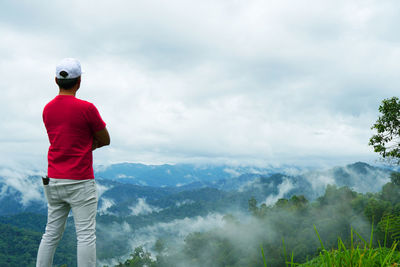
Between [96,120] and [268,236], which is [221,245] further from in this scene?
[96,120]

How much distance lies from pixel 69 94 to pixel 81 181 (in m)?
0.92

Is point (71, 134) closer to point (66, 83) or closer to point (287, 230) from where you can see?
point (66, 83)

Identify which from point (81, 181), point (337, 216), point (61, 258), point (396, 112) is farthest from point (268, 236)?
point (61, 258)

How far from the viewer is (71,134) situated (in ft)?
10.6

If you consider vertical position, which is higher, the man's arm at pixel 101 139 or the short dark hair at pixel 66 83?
the short dark hair at pixel 66 83

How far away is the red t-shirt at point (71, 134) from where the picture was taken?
3.20 m

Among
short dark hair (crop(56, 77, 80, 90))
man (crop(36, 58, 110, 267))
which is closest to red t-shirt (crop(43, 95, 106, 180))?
man (crop(36, 58, 110, 267))

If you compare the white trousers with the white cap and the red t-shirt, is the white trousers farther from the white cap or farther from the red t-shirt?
the white cap

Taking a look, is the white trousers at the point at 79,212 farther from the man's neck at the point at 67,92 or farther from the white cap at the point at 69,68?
the white cap at the point at 69,68

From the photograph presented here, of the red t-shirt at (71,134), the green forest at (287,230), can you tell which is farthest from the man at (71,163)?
the green forest at (287,230)

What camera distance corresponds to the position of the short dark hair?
3.32m

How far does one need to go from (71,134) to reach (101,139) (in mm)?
306

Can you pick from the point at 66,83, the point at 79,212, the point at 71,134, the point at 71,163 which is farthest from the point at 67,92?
the point at 79,212

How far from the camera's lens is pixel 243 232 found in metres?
91.8
